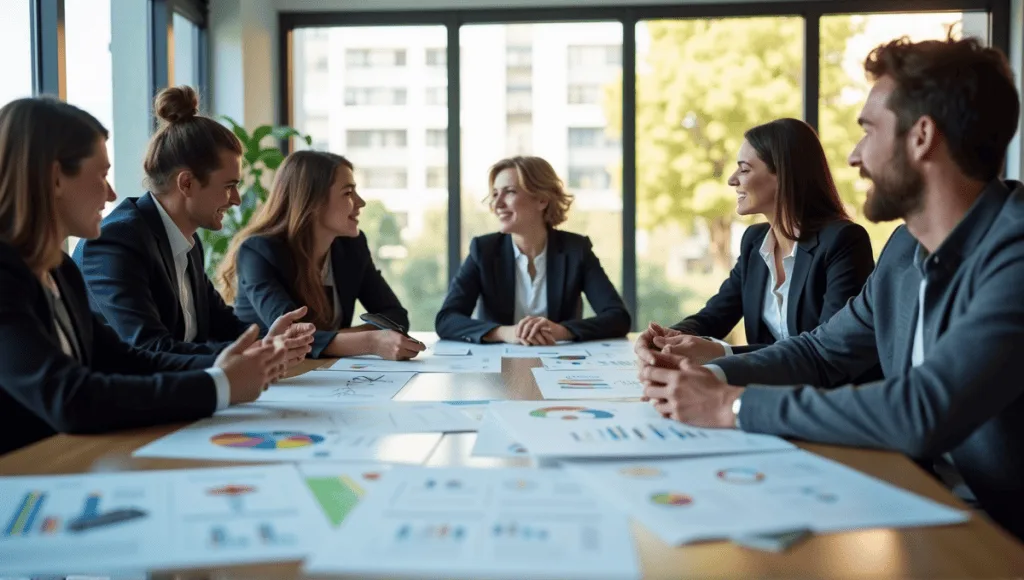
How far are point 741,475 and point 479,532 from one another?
39 cm

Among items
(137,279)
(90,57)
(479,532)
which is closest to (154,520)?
(479,532)

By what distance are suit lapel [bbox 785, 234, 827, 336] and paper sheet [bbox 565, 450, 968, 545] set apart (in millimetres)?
1558

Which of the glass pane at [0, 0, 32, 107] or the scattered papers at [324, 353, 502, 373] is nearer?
the scattered papers at [324, 353, 502, 373]

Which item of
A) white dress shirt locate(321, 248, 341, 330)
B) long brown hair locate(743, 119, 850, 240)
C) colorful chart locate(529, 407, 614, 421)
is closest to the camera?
colorful chart locate(529, 407, 614, 421)

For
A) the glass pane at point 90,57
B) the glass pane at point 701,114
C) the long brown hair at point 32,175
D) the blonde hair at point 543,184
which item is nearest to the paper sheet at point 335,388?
the long brown hair at point 32,175

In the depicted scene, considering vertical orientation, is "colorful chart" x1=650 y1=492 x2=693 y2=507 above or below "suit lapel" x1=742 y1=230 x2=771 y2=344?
below

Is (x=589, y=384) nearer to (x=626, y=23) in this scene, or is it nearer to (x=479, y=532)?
(x=479, y=532)

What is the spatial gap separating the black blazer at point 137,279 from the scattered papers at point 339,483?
3.88 feet

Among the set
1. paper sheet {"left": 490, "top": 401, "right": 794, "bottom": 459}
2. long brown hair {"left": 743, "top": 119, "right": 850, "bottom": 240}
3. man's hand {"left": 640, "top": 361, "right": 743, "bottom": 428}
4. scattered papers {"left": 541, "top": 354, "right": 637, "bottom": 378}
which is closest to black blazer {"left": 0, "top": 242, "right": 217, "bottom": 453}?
paper sheet {"left": 490, "top": 401, "right": 794, "bottom": 459}

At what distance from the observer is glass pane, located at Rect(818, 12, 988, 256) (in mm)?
5426

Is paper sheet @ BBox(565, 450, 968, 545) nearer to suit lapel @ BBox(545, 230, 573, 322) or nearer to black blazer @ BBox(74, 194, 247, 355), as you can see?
black blazer @ BBox(74, 194, 247, 355)

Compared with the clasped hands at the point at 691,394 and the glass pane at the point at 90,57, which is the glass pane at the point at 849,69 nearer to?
the glass pane at the point at 90,57

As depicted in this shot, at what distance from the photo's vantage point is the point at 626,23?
5512mm

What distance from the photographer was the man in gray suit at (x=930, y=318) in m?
1.30
